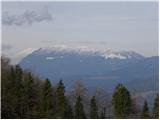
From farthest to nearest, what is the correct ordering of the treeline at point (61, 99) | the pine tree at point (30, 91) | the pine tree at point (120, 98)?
the pine tree at point (120, 98) < the pine tree at point (30, 91) < the treeline at point (61, 99)

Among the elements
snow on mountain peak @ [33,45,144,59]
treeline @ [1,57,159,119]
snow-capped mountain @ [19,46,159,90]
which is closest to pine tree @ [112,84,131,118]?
treeline @ [1,57,159,119]

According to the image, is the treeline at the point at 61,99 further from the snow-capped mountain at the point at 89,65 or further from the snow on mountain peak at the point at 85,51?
the snow on mountain peak at the point at 85,51

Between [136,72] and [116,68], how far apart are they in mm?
1730

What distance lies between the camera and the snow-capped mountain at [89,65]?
175 inches

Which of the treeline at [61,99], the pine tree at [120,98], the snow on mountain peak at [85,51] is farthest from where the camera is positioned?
the pine tree at [120,98]

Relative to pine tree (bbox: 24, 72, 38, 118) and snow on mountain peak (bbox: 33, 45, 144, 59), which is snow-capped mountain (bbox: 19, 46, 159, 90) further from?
pine tree (bbox: 24, 72, 38, 118)

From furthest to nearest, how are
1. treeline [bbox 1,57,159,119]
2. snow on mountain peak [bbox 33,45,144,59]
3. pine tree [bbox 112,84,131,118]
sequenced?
pine tree [bbox 112,84,131,118]
treeline [bbox 1,57,159,119]
snow on mountain peak [bbox 33,45,144,59]

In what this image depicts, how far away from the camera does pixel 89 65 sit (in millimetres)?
5824

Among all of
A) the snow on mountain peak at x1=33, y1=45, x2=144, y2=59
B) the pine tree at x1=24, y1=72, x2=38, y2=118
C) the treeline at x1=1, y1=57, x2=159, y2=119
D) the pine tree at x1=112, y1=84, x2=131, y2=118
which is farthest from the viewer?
the pine tree at x1=112, y1=84, x2=131, y2=118

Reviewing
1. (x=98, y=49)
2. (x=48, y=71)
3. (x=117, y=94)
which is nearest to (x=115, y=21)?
(x=98, y=49)

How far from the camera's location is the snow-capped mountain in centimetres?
445

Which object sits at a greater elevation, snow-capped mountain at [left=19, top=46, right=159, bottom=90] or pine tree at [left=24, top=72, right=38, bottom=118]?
snow-capped mountain at [left=19, top=46, right=159, bottom=90]

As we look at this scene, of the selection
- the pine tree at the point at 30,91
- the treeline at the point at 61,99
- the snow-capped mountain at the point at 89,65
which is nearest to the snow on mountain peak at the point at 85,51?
the snow-capped mountain at the point at 89,65

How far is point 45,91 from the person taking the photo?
6719 millimetres
